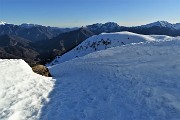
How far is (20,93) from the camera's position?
17.0m

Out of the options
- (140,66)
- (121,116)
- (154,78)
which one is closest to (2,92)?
(121,116)

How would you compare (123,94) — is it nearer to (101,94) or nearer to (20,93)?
(101,94)

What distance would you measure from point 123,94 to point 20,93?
589cm

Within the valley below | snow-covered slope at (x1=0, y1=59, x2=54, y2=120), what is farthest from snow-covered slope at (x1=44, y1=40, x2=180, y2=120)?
snow-covered slope at (x1=0, y1=59, x2=54, y2=120)

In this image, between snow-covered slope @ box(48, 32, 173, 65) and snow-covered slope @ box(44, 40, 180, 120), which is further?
snow-covered slope @ box(48, 32, 173, 65)

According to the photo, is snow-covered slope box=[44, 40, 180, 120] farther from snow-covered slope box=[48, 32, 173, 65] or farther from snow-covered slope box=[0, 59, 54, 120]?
snow-covered slope box=[48, 32, 173, 65]

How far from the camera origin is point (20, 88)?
17922 mm

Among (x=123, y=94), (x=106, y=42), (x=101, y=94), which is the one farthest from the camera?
(x=106, y=42)

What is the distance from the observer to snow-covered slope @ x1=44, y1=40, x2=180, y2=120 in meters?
14.0

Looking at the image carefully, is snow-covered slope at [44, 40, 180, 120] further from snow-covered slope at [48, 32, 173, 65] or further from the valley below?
snow-covered slope at [48, 32, 173, 65]

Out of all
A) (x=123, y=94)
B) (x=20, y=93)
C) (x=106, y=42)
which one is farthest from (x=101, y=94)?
(x=106, y=42)

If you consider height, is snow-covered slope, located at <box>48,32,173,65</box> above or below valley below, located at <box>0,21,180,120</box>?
below

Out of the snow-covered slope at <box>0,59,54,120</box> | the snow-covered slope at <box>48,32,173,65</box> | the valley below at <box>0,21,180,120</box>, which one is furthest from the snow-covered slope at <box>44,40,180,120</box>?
the snow-covered slope at <box>48,32,173,65</box>

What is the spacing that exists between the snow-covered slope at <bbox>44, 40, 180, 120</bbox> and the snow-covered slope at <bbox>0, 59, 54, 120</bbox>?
63 cm
